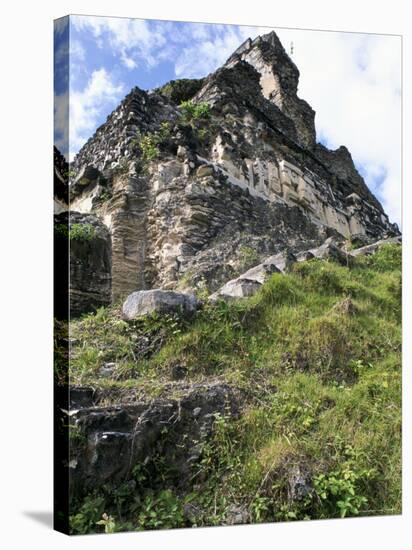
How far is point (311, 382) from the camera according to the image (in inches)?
266

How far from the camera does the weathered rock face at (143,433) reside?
19.3ft

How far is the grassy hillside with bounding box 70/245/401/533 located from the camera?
609cm

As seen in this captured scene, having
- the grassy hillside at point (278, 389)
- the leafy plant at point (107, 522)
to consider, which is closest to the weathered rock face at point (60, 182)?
the grassy hillside at point (278, 389)

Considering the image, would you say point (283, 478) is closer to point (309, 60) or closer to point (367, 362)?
point (367, 362)

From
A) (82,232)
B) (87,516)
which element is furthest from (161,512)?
(82,232)

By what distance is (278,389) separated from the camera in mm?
6621

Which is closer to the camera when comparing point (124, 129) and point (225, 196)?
point (124, 129)

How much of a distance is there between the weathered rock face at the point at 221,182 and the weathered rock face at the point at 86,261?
0.09 metres

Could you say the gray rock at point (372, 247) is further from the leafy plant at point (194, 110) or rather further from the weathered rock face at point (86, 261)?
the weathered rock face at point (86, 261)

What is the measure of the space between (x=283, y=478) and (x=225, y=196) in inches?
86.1

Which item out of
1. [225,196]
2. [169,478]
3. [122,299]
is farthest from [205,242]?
[169,478]

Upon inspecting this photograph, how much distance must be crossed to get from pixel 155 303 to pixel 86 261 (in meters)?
0.59

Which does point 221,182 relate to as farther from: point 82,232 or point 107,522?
point 107,522

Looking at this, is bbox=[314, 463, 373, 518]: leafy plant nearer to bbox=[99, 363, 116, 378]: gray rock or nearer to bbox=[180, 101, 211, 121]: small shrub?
bbox=[99, 363, 116, 378]: gray rock
